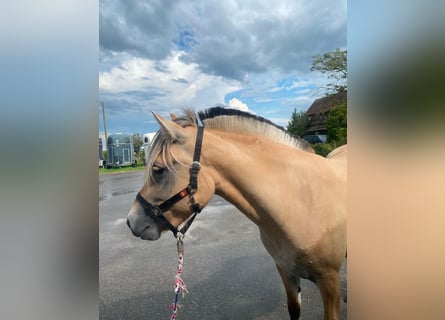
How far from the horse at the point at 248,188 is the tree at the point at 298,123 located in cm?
16

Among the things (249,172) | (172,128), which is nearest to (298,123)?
(249,172)

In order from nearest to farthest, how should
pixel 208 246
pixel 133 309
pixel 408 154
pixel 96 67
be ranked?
pixel 408 154, pixel 96 67, pixel 133 309, pixel 208 246

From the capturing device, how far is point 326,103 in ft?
3.60

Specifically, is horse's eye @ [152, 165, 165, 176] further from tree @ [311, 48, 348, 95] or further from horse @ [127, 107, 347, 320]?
tree @ [311, 48, 348, 95]

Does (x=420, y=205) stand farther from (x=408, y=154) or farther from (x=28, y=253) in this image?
(x=28, y=253)

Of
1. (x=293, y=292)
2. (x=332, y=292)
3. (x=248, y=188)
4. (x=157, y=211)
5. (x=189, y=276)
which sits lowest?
(x=189, y=276)

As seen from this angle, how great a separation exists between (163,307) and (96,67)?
189 centimetres

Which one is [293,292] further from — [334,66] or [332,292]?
[334,66]

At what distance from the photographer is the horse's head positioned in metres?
1.11

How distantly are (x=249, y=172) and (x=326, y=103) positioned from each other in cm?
48

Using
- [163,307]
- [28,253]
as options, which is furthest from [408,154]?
[163,307]

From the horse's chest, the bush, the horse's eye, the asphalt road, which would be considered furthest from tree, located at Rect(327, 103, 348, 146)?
the asphalt road

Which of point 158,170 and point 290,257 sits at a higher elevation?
point 158,170

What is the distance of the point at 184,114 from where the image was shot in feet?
3.91
